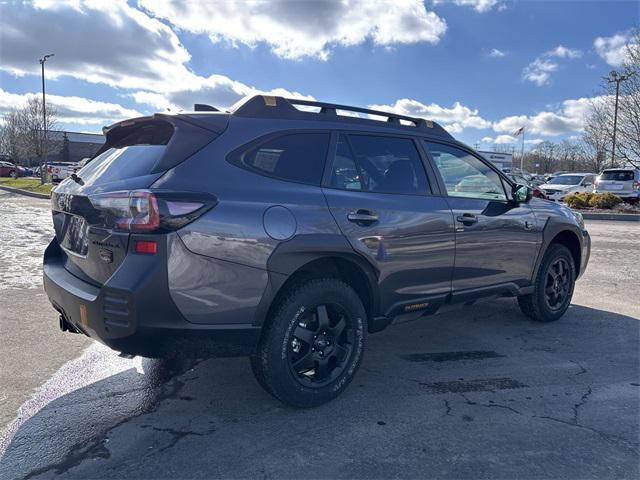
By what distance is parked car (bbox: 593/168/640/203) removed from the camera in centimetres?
2116

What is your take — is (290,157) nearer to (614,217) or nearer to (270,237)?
(270,237)

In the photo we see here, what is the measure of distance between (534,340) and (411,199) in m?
2.12

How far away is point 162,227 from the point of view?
270cm

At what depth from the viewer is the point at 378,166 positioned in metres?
3.80

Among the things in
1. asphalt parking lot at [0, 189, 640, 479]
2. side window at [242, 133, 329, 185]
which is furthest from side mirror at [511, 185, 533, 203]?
side window at [242, 133, 329, 185]

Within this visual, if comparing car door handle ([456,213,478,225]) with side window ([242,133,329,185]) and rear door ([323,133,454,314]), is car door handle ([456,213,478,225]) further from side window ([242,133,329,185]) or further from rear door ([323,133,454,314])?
side window ([242,133,329,185])

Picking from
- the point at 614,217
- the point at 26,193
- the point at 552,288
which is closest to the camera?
the point at 552,288

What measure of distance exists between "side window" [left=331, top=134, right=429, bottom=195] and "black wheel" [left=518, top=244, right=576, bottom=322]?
2009 mm

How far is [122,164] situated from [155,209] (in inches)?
28.2

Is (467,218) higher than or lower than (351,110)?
lower

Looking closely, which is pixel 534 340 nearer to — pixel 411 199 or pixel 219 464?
pixel 411 199

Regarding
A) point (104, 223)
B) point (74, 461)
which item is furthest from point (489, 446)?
point (104, 223)

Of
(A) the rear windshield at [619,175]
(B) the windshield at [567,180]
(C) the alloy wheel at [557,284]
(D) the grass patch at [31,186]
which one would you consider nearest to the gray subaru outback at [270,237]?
(C) the alloy wheel at [557,284]

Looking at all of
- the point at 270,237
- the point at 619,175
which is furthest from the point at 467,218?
the point at 619,175
